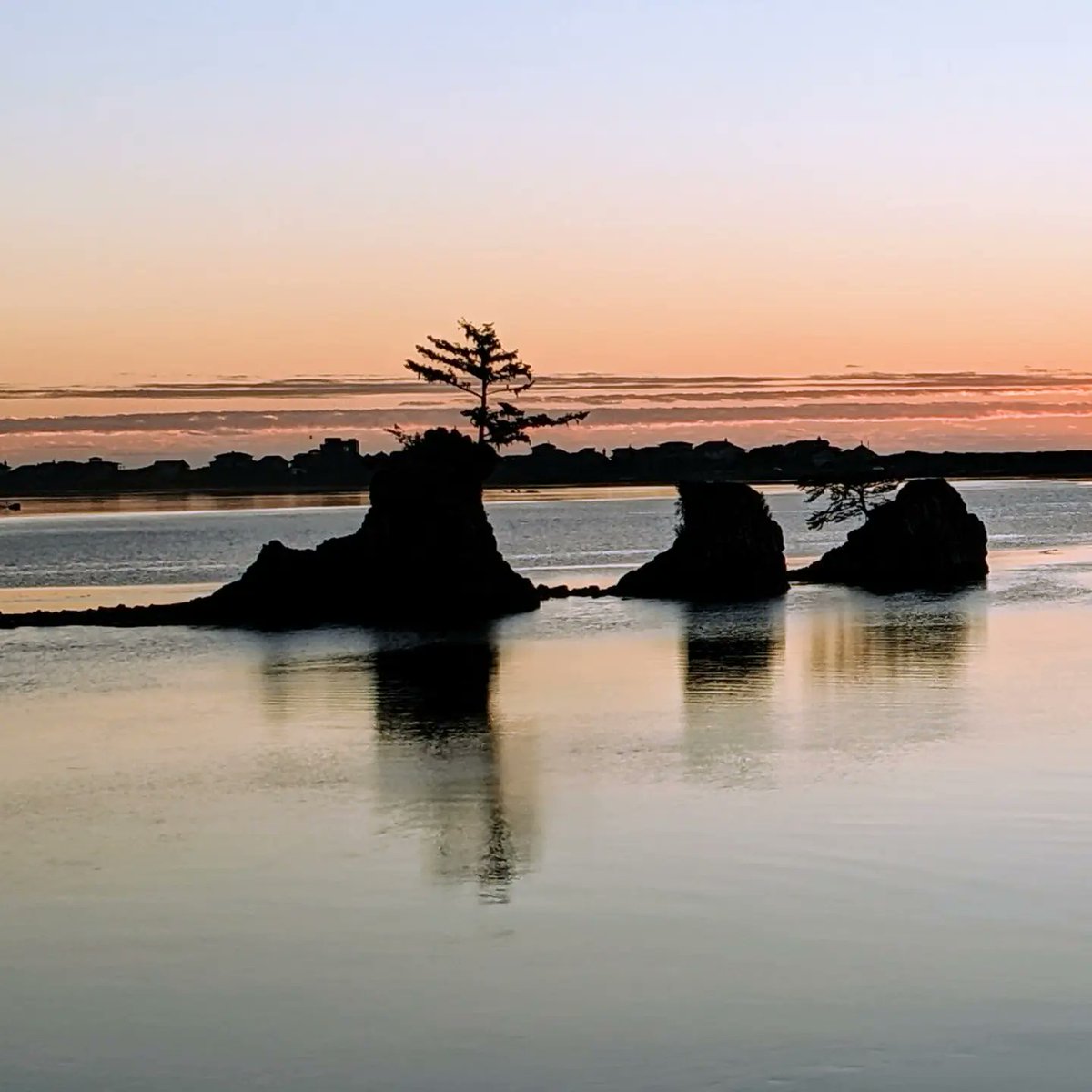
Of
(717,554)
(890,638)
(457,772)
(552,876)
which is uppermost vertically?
(552,876)

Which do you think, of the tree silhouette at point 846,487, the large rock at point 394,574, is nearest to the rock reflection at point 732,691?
the large rock at point 394,574

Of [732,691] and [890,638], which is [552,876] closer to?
[732,691]

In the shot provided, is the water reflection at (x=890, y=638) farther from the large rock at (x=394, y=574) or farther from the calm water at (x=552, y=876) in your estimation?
the large rock at (x=394, y=574)

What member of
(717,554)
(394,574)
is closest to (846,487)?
(717,554)

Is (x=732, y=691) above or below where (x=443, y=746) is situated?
below

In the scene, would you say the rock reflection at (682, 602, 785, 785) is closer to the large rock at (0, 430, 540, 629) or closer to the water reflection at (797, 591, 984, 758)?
the water reflection at (797, 591, 984, 758)

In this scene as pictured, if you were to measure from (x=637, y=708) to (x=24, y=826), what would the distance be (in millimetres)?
11458

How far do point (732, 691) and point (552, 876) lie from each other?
14.7m

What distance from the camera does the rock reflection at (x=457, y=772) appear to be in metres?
17.6

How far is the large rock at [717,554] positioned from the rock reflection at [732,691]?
6.43 metres

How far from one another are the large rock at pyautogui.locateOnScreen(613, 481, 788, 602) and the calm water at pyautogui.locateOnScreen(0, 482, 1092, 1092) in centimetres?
1997

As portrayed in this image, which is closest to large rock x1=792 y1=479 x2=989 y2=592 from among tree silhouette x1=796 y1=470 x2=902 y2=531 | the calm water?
tree silhouette x1=796 y1=470 x2=902 y2=531

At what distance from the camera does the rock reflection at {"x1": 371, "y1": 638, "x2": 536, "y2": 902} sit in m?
17.6

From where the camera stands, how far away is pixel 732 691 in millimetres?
31141
